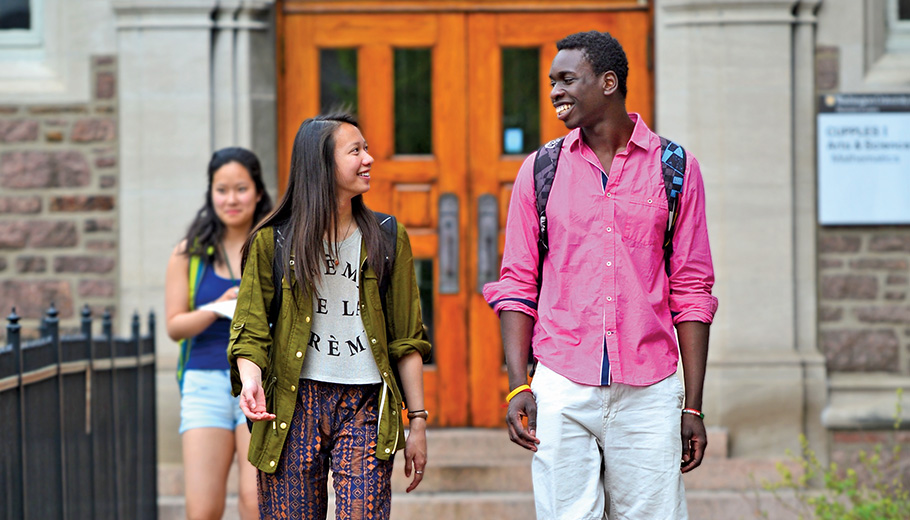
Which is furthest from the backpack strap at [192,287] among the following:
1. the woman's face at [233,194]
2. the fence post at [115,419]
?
the fence post at [115,419]

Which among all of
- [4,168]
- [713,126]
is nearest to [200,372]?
[4,168]

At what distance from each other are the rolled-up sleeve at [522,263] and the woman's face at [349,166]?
1.47ft

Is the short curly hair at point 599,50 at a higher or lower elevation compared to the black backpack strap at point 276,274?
higher

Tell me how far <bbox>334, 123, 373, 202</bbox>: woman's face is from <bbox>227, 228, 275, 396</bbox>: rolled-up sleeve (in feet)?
0.85

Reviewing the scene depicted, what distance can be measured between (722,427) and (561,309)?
3.65m

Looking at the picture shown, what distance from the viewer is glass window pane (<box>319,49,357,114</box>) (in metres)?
7.00

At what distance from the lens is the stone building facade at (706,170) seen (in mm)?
6539

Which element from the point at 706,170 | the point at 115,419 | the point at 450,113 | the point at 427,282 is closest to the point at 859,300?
the point at 706,170

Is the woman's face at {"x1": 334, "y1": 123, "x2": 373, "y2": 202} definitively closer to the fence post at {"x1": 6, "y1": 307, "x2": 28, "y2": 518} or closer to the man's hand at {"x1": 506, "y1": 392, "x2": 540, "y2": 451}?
the man's hand at {"x1": 506, "y1": 392, "x2": 540, "y2": 451}

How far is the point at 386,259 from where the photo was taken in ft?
11.1

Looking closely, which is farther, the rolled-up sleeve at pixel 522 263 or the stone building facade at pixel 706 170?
the stone building facade at pixel 706 170

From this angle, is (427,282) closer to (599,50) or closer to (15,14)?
(15,14)

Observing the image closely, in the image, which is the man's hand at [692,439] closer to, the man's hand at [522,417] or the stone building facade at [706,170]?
the man's hand at [522,417]

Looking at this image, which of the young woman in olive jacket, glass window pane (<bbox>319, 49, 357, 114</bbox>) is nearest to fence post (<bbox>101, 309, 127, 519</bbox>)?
the young woman in olive jacket
